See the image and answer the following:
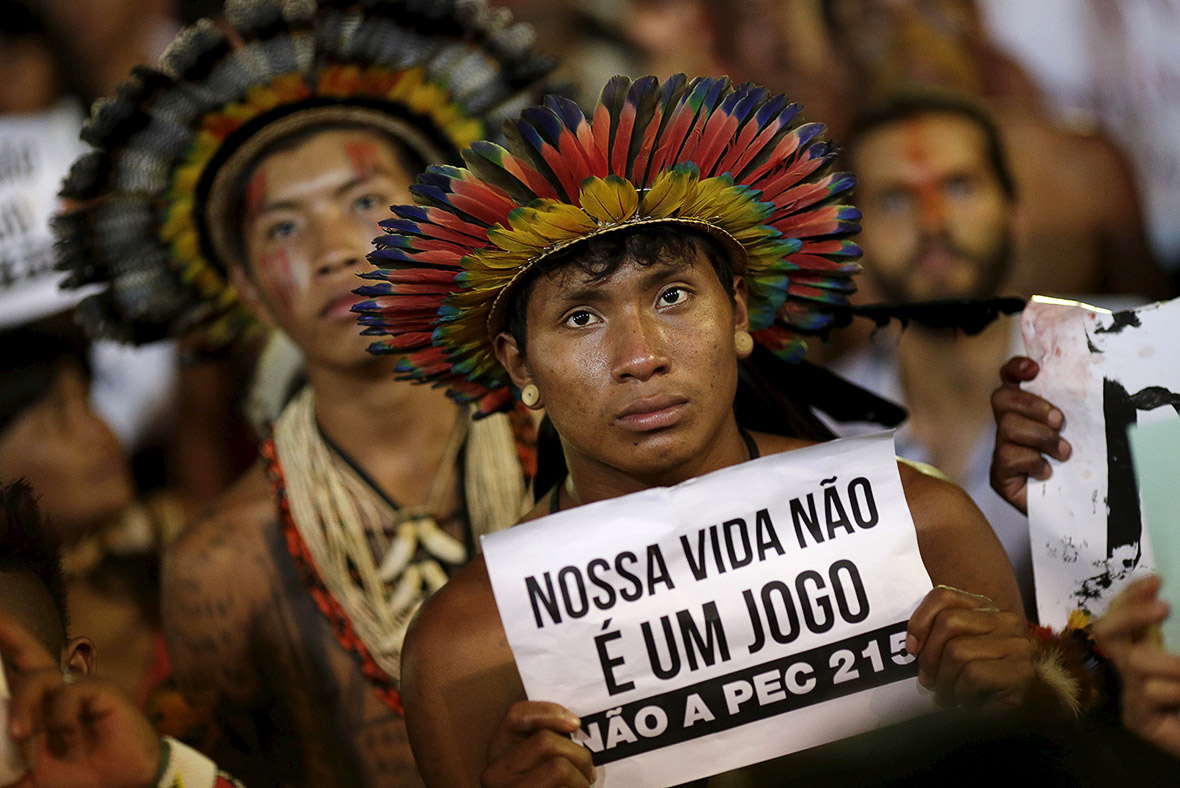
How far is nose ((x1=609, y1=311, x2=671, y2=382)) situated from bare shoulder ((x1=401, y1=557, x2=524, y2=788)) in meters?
0.52

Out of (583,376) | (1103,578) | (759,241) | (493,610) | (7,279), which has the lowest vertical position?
(1103,578)

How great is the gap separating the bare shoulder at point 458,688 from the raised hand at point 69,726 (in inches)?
18.7

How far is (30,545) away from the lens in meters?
2.03

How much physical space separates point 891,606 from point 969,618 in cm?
12

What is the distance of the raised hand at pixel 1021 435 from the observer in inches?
80.4

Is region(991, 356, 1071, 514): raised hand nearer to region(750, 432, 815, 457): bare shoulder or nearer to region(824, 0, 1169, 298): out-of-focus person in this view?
region(750, 432, 815, 457): bare shoulder

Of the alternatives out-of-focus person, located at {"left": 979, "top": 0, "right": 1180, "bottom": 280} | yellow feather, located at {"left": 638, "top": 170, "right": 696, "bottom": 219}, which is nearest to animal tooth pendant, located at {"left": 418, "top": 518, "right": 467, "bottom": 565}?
yellow feather, located at {"left": 638, "top": 170, "right": 696, "bottom": 219}

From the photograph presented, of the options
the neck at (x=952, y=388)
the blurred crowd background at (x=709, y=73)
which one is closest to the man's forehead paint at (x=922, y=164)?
the blurred crowd background at (x=709, y=73)

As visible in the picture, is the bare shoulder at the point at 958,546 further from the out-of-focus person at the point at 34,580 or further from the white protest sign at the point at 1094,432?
the out-of-focus person at the point at 34,580

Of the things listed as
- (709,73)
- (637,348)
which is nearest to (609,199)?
(637,348)

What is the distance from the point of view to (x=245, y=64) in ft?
9.48

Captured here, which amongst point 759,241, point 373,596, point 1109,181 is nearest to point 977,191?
point 1109,181

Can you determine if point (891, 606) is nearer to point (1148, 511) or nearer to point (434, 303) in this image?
point (1148, 511)

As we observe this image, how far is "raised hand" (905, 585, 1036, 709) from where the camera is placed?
5.85ft
